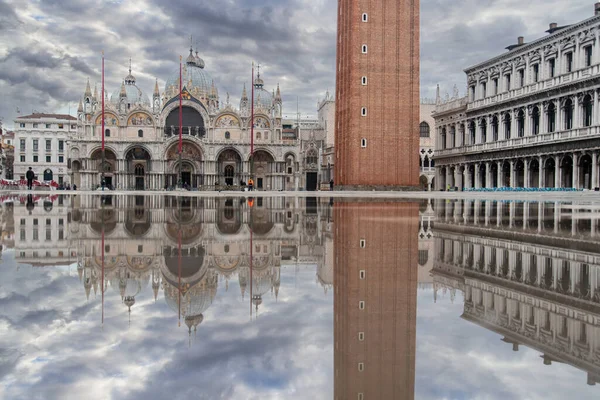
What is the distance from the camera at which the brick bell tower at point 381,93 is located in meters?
39.6

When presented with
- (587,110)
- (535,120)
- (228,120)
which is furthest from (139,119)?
(587,110)

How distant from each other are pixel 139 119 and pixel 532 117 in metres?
43.6

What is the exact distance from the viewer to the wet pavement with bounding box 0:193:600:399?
1714 millimetres

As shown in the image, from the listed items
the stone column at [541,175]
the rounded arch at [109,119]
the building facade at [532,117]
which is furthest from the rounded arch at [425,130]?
the rounded arch at [109,119]

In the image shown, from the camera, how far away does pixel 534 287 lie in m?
3.22

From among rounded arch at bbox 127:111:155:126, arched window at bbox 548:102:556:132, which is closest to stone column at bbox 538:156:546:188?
arched window at bbox 548:102:556:132

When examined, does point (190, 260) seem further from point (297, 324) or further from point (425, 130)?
point (425, 130)

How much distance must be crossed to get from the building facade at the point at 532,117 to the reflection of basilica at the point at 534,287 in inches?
1188

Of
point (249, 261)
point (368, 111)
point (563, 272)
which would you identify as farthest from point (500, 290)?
point (368, 111)

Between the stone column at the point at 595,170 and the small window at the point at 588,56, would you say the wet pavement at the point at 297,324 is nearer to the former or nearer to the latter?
the stone column at the point at 595,170

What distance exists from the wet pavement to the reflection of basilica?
0.01m

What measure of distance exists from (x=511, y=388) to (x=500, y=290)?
1.54 meters

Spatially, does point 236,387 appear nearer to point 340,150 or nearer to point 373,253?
point 373,253

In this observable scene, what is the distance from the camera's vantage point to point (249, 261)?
13.8 feet
